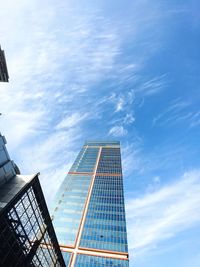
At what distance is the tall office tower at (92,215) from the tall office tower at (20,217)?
44.8m

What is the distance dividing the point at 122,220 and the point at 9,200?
7034 centimetres

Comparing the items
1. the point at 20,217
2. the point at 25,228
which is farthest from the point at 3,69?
the point at 25,228

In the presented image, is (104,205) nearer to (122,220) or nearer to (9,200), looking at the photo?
(122,220)

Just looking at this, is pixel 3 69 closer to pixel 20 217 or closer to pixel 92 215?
pixel 20 217

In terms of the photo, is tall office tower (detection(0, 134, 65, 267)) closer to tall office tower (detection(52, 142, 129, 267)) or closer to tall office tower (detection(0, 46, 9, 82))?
tall office tower (detection(0, 46, 9, 82))

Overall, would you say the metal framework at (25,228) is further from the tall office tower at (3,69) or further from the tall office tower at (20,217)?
the tall office tower at (3,69)

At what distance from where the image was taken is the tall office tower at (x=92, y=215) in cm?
5771

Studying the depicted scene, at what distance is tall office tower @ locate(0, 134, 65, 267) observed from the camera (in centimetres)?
1464

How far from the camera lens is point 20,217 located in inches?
656

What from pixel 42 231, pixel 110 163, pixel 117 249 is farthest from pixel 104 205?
pixel 42 231

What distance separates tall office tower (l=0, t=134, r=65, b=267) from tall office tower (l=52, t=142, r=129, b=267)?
147ft

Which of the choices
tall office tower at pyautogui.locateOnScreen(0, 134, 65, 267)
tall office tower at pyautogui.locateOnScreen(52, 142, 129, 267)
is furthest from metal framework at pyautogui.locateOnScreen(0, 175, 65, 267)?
tall office tower at pyautogui.locateOnScreen(52, 142, 129, 267)

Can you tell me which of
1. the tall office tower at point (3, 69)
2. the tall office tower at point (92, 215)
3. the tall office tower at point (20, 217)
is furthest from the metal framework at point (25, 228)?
the tall office tower at point (92, 215)

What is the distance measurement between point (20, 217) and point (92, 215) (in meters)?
66.7
